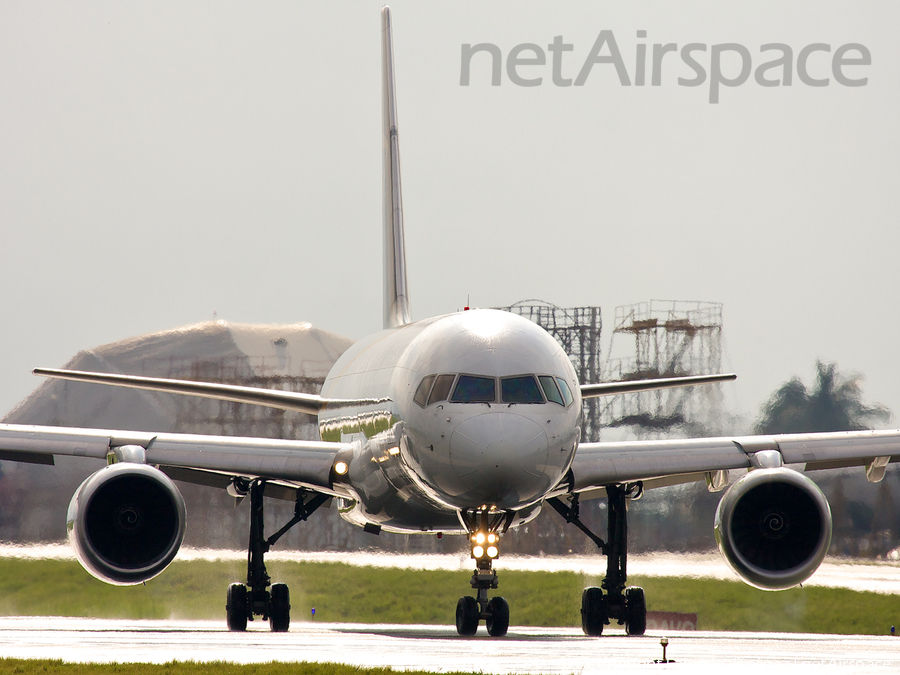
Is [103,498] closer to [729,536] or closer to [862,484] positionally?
[729,536]

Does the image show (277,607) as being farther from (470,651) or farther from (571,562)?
(571,562)

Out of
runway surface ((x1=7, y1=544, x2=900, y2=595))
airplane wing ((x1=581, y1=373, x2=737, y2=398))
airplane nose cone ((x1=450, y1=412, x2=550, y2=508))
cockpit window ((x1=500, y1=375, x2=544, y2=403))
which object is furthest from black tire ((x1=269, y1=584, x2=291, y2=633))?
cockpit window ((x1=500, y1=375, x2=544, y2=403))

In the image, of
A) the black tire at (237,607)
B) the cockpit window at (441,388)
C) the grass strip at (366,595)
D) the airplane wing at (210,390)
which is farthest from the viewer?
the grass strip at (366,595)

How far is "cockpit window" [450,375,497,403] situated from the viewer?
1472 cm

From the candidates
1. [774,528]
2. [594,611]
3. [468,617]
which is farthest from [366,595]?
[774,528]

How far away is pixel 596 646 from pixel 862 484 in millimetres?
14800

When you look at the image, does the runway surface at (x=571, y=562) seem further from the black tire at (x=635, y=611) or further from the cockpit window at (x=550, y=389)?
the cockpit window at (x=550, y=389)

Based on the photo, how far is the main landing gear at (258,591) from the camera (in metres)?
19.7

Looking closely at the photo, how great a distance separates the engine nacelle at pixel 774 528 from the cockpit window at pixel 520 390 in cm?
374

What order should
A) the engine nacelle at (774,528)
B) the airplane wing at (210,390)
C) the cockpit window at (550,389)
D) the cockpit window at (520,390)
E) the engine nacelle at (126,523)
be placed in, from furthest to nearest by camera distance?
the airplane wing at (210,390), the engine nacelle at (774,528), the engine nacelle at (126,523), the cockpit window at (550,389), the cockpit window at (520,390)

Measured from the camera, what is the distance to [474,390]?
1481 cm

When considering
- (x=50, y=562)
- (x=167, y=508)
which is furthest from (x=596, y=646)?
(x=50, y=562)

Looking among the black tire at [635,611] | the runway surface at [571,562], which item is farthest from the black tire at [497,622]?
the runway surface at [571,562]

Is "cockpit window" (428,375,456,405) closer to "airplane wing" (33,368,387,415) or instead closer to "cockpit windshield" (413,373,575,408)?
"cockpit windshield" (413,373,575,408)
